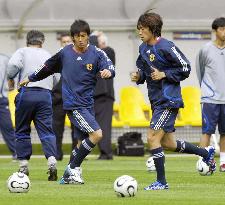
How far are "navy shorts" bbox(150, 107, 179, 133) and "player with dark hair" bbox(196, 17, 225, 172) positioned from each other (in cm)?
389

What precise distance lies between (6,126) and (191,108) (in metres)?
5.28

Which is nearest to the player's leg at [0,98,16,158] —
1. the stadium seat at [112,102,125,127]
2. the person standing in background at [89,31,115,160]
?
the person standing in background at [89,31,115,160]

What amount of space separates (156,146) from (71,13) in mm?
13887

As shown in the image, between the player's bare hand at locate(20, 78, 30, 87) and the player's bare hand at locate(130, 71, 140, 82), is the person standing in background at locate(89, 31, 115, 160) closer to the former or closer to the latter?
the player's bare hand at locate(20, 78, 30, 87)

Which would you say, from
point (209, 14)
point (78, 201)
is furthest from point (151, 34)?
point (209, 14)

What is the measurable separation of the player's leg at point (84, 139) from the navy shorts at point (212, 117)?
3.33 metres

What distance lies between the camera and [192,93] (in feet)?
84.9

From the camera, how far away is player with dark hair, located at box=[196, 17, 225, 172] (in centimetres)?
1745

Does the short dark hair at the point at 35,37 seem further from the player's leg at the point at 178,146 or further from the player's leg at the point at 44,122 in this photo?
the player's leg at the point at 178,146

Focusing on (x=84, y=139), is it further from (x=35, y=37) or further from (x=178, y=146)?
(x=35, y=37)

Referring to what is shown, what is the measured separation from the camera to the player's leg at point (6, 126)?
2220 cm

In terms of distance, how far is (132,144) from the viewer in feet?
77.7

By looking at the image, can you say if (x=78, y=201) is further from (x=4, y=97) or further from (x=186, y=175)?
(x=4, y=97)

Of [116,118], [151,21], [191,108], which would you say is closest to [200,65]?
[151,21]
